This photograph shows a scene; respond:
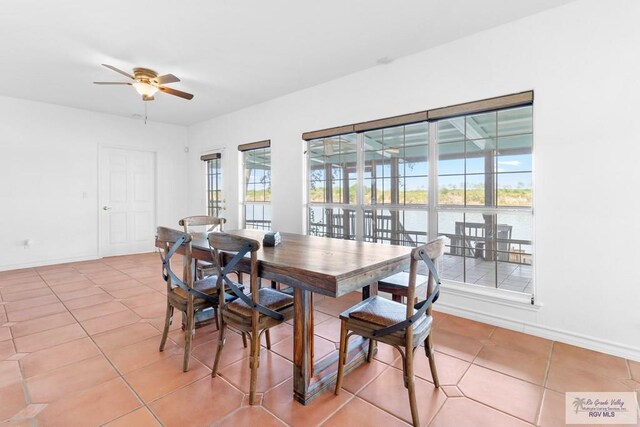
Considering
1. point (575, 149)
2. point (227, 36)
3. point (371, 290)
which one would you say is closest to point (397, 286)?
point (371, 290)

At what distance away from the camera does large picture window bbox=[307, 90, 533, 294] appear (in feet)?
9.50

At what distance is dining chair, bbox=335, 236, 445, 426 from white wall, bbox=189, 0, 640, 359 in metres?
1.42

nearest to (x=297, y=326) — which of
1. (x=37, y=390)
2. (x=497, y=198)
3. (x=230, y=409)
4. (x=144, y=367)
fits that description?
(x=230, y=409)

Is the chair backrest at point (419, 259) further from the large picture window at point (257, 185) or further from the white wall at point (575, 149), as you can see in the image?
the large picture window at point (257, 185)

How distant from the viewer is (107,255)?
228 inches

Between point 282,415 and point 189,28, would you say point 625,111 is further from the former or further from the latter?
point 189,28

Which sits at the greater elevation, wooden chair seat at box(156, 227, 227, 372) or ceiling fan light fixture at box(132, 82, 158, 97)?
ceiling fan light fixture at box(132, 82, 158, 97)

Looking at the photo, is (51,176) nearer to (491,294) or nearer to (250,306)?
(250,306)

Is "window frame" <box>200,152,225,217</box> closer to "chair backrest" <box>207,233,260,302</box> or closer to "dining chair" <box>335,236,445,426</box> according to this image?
"chair backrest" <box>207,233,260,302</box>

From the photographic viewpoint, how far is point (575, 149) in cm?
241

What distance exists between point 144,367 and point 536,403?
95.2 inches

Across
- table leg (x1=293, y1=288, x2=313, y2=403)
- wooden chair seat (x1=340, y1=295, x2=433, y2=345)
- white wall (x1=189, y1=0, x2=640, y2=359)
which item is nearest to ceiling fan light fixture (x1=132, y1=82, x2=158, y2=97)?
white wall (x1=189, y1=0, x2=640, y2=359)

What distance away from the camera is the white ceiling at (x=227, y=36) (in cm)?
249

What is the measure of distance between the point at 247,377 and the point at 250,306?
0.56m
